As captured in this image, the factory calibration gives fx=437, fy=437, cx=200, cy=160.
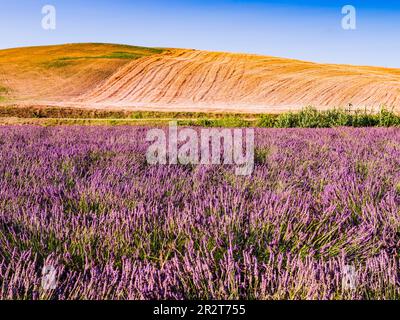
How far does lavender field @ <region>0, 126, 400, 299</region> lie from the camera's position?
147 cm

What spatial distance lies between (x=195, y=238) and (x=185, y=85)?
39046mm

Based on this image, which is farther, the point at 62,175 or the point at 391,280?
the point at 62,175

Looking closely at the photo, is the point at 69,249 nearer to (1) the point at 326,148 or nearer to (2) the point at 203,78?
(1) the point at 326,148

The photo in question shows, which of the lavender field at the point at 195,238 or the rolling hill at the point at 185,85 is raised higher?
the rolling hill at the point at 185,85

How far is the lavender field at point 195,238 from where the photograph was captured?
4.84 feet

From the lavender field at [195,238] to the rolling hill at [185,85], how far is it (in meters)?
28.9

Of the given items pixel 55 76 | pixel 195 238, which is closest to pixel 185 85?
pixel 55 76

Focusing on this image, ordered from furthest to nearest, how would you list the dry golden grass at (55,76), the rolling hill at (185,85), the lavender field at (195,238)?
the dry golden grass at (55,76)
the rolling hill at (185,85)
the lavender field at (195,238)

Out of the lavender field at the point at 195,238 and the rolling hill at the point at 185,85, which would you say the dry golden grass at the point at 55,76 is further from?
the lavender field at the point at 195,238

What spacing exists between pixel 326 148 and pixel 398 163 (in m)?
1.24

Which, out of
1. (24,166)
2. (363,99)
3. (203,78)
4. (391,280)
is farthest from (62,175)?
(203,78)

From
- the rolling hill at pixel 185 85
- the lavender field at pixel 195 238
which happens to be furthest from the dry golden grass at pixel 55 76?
the lavender field at pixel 195 238

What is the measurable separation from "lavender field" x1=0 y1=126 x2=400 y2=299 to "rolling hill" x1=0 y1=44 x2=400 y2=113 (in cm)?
2895

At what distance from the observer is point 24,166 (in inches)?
139
